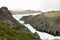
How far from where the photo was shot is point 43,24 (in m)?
55.1

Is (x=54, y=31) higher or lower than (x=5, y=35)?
lower

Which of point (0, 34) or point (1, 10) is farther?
point (1, 10)

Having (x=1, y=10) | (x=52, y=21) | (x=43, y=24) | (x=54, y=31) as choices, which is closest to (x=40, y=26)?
(x=43, y=24)

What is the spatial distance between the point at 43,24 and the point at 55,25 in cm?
723

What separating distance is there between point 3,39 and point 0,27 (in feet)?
6.19

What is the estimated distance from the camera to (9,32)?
1241 cm

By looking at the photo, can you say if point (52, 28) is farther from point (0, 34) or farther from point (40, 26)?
point (0, 34)

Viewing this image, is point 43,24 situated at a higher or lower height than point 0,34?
lower

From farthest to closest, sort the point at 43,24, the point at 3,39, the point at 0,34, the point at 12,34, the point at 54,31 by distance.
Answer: the point at 43,24
the point at 54,31
the point at 12,34
the point at 0,34
the point at 3,39

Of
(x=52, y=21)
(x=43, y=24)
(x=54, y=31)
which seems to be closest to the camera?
(x=54, y=31)

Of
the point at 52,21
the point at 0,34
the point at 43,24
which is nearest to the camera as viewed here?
the point at 0,34

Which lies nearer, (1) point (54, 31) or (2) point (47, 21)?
(1) point (54, 31)

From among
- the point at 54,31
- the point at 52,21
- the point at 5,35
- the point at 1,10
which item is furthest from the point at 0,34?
the point at 52,21

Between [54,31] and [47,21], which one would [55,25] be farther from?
[47,21]
